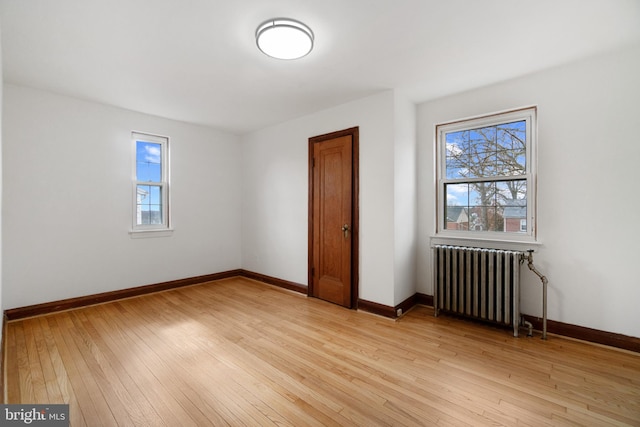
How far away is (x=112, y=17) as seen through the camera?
200 cm

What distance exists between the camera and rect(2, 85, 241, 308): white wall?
3.14 metres

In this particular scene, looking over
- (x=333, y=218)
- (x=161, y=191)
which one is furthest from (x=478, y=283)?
(x=161, y=191)

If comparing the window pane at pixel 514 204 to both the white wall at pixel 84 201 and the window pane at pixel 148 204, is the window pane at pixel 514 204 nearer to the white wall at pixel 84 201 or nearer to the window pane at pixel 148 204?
the white wall at pixel 84 201

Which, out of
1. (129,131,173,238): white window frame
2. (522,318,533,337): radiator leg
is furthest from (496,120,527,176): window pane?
(129,131,173,238): white window frame

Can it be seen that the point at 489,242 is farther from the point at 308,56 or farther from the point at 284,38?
the point at 284,38

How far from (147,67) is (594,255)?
4.60 metres

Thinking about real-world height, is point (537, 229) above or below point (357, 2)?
below

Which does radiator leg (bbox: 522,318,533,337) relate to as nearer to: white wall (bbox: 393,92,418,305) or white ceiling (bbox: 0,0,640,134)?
white wall (bbox: 393,92,418,305)

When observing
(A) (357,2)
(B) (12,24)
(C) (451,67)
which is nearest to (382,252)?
(C) (451,67)

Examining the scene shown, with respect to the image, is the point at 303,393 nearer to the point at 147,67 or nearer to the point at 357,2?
the point at 357,2

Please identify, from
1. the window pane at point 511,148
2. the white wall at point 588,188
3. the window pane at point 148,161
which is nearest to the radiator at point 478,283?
the white wall at point 588,188

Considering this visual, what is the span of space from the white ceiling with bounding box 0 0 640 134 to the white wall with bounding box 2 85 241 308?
459 millimetres

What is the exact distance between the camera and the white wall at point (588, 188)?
2445 mm

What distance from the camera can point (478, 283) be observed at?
9.91 feet
